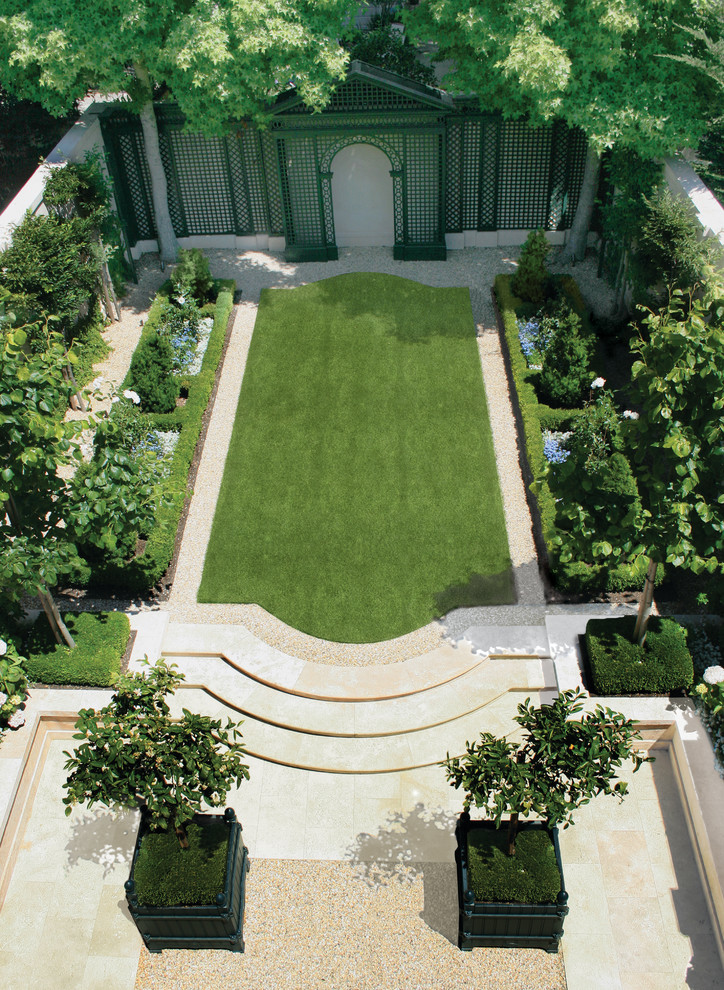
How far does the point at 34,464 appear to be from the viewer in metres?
14.8

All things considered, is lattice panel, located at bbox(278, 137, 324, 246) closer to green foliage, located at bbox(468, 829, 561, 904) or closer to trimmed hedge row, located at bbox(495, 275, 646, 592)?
trimmed hedge row, located at bbox(495, 275, 646, 592)

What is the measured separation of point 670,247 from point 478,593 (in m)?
9.48

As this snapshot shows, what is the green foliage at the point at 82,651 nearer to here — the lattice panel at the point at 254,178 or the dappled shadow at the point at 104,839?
the dappled shadow at the point at 104,839

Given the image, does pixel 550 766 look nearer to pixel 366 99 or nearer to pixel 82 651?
pixel 82 651

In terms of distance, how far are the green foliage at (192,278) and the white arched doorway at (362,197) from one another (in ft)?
17.0

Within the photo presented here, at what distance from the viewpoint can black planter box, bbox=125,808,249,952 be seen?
13367mm

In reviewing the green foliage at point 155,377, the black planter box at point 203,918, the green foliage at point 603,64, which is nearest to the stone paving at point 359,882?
the black planter box at point 203,918

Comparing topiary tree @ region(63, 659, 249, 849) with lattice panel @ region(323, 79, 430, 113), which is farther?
lattice panel @ region(323, 79, 430, 113)

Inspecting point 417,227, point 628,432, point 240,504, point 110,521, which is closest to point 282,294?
point 417,227

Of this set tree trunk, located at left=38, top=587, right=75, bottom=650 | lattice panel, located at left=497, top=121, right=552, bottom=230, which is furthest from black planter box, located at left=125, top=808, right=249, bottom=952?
lattice panel, located at left=497, top=121, right=552, bottom=230

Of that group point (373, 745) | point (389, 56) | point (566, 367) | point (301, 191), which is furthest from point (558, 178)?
point (373, 745)

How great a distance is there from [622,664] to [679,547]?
11.2 ft

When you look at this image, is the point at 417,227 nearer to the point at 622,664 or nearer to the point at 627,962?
the point at 622,664

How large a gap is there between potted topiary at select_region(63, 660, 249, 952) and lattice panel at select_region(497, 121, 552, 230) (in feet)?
68.2
